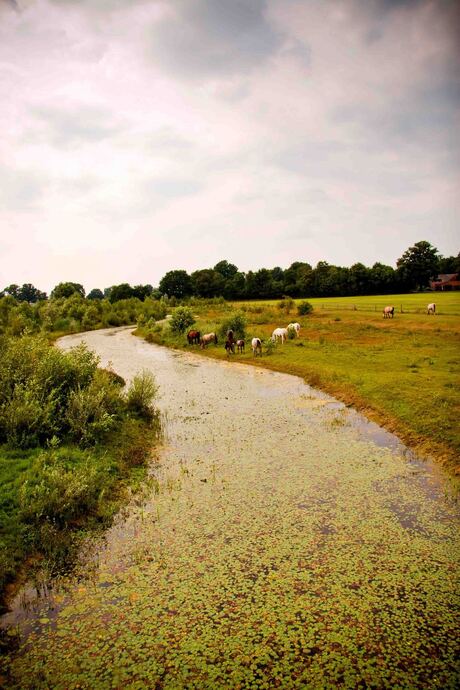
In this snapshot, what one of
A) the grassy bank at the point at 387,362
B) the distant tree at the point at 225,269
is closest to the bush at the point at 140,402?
the grassy bank at the point at 387,362

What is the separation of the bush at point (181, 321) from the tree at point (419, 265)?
5356cm

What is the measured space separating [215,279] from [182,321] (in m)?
63.8

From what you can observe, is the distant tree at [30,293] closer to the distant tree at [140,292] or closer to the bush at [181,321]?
the distant tree at [140,292]

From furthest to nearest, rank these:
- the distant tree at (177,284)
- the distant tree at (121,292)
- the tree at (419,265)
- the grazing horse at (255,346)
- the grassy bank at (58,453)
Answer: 1. the distant tree at (177,284)
2. the distant tree at (121,292)
3. the tree at (419,265)
4. the grazing horse at (255,346)
5. the grassy bank at (58,453)

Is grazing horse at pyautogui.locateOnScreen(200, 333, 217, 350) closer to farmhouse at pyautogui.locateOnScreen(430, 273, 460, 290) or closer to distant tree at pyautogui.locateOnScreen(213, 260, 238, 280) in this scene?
farmhouse at pyautogui.locateOnScreen(430, 273, 460, 290)

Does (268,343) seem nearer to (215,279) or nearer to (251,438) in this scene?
(251,438)

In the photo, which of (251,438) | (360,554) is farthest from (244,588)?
(251,438)

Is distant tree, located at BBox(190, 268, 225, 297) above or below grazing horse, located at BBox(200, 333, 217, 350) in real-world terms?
above

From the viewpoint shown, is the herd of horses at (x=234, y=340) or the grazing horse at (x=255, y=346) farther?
the herd of horses at (x=234, y=340)

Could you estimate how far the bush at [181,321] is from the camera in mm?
38625

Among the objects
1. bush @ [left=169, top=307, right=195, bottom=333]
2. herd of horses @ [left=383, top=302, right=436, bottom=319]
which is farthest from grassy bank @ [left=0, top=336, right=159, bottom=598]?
herd of horses @ [left=383, top=302, right=436, bottom=319]

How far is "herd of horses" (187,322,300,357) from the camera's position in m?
27.3

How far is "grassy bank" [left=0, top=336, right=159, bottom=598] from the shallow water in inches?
27.2

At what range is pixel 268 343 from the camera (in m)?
27.3
